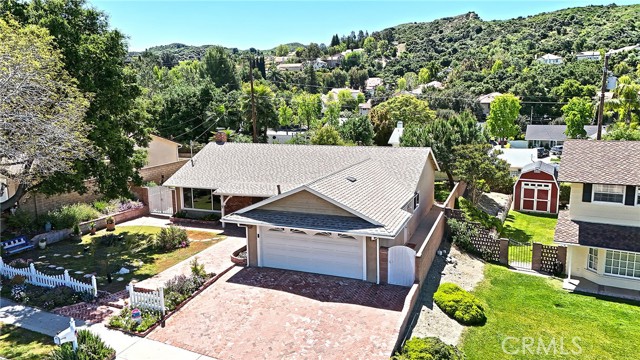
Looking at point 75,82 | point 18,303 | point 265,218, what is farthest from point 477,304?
point 75,82

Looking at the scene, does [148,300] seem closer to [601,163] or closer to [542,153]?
[601,163]

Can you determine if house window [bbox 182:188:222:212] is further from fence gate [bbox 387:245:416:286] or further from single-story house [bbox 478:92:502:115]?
single-story house [bbox 478:92:502:115]

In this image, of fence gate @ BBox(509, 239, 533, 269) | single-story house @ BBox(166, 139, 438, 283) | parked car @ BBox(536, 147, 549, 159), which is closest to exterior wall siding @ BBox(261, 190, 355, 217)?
single-story house @ BBox(166, 139, 438, 283)

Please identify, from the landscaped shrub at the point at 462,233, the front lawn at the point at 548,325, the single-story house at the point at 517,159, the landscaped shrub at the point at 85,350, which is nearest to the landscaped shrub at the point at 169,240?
the landscaped shrub at the point at 85,350

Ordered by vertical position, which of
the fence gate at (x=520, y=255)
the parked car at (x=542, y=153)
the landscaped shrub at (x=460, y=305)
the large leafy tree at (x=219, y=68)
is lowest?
Answer: the fence gate at (x=520, y=255)

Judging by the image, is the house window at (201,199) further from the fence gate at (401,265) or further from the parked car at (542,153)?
the parked car at (542,153)

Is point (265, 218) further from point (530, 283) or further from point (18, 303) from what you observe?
point (530, 283)
